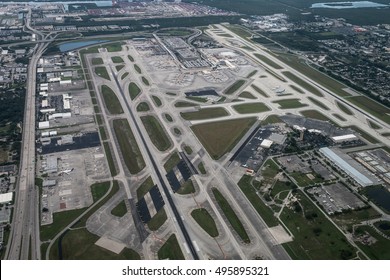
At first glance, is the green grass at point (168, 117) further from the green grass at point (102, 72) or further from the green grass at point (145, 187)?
the green grass at point (102, 72)

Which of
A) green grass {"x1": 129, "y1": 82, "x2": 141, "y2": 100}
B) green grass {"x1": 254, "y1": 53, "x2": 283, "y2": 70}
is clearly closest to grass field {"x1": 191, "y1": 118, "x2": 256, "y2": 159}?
green grass {"x1": 129, "y1": 82, "x2": 141, "y2": 100}

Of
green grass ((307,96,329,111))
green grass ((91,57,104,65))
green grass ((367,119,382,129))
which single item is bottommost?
green grass ((367,119,382,129))

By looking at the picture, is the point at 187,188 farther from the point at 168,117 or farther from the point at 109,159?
the point at 168,117

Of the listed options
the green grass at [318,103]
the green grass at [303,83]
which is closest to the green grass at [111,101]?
the green grass at [318,103]

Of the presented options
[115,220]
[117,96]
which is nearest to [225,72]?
[117,96]

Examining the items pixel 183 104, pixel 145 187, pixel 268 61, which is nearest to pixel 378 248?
pixel 145 187

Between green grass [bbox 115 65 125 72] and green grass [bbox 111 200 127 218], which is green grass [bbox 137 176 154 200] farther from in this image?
green grass [bbox 115 65 125 72]
